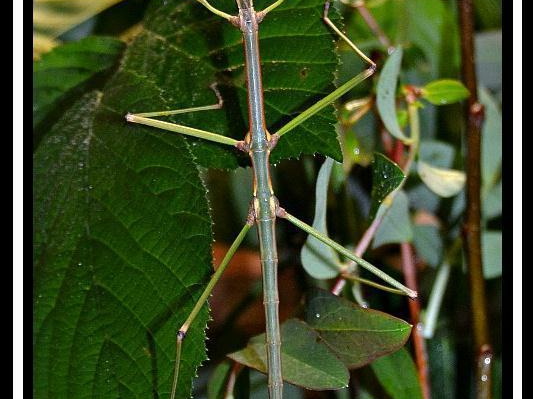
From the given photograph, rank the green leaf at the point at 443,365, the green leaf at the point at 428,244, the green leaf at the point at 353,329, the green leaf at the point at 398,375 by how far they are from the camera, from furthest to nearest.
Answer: the green leaf at the point at 428,244, the green leaf at the point at 443,365, the green leaf at the point at 398,375, the green leaf at the point at 353,329

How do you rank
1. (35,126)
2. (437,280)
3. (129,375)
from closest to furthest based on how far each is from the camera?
(129,375) < (35,126) < (437,280)

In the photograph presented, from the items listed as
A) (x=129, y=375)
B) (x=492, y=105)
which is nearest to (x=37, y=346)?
(x=129, y=375)

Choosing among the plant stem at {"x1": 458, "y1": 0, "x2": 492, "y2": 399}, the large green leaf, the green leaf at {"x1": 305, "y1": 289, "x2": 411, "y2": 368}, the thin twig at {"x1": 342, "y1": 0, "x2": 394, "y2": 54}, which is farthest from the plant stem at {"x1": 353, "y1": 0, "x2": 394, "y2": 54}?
the green leaf at {"x1": 305, "y1": 289, "x2": 411, "y2": 368}

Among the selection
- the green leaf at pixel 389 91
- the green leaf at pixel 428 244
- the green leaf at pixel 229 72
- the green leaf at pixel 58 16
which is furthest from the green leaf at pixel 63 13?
the green leaf at pixel 428 244

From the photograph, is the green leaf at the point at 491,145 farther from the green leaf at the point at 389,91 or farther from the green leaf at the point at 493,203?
the green leaf at the point at 389,91

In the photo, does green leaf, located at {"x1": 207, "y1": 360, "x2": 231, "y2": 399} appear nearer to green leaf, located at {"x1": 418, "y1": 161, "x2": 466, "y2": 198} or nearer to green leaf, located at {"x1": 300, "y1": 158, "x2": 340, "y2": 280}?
green leaf, located at {"x1": 300, "y1": 158, "x2": 340, "y2": 280}

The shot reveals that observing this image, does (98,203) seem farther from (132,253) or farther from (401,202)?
(401,202)

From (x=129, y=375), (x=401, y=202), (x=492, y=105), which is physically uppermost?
(x=492, y=105)
